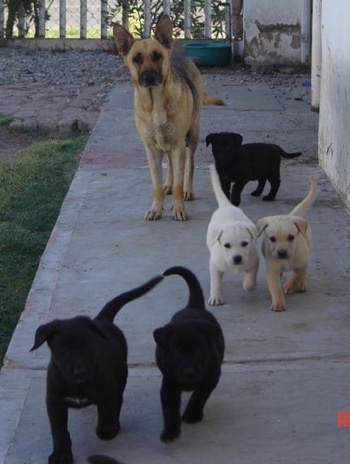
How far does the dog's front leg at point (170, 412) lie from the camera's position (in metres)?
4.36

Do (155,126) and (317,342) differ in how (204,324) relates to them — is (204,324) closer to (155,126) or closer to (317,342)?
(317,342)

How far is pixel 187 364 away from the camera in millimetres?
4270

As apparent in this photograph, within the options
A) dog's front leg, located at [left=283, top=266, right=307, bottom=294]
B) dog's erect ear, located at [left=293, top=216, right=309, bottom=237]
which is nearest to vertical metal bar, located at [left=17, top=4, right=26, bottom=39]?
dog's front leg, located at [left=283, top=266, right=307, bottom=294]

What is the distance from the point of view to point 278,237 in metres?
5.78

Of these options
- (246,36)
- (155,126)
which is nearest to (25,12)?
(246,36)

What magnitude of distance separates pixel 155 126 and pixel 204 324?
366 centimetres

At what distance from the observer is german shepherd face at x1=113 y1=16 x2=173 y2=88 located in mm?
7652

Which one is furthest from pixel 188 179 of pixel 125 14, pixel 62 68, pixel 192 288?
pixel 125 14

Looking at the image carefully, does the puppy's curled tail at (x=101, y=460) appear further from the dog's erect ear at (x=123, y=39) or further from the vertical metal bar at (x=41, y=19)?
the vertical metal bar at (x=41, y=19)

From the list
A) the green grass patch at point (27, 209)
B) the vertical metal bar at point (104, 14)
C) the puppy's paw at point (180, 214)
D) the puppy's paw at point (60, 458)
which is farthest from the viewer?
the vertical metal bar at point (104, 14)

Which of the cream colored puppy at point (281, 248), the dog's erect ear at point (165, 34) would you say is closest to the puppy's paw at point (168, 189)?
the dog's erect ear at point (165, 34)

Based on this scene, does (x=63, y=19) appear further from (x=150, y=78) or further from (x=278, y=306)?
(x=278, y=306)

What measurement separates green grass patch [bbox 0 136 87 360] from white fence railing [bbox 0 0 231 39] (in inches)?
251

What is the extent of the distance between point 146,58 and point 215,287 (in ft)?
7.79
